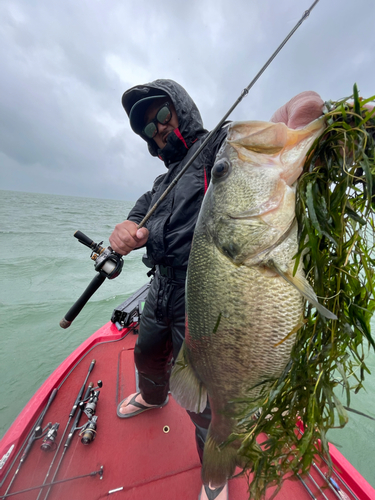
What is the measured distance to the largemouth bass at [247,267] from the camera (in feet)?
3.41

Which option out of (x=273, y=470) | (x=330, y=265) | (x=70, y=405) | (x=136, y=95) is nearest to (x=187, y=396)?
(x=273, y=470)

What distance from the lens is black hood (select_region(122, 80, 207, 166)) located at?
2363 millimetres

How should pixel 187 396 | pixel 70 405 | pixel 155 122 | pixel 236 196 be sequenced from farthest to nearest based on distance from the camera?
pixel 70 405
pixel 155 122
pixel 187 396
pixel 236 196

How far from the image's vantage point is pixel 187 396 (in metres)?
1.47

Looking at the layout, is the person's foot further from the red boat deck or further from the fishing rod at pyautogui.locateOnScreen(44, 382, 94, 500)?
the fishing rod at pyautogui.locateOnScreen(44, 382, 94, 500)

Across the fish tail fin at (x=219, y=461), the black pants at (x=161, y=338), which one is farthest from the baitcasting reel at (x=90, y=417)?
the fish tail fin at (x=219, y=461)

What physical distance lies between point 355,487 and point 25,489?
2.65 m

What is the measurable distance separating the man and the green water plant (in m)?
0.99

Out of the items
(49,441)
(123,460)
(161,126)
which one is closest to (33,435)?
(49,441)

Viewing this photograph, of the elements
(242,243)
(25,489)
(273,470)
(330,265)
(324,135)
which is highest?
(324,135)

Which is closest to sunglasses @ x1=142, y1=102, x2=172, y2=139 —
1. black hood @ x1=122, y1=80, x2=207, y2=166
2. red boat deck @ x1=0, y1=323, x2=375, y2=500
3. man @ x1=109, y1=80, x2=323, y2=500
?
man @ x1=109, y1=80, x2=323, y2=500

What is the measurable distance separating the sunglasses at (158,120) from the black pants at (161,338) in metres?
1.54

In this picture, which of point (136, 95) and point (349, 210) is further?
point (136, 95)

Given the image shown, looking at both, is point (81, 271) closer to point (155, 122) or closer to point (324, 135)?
point (155, 122)
